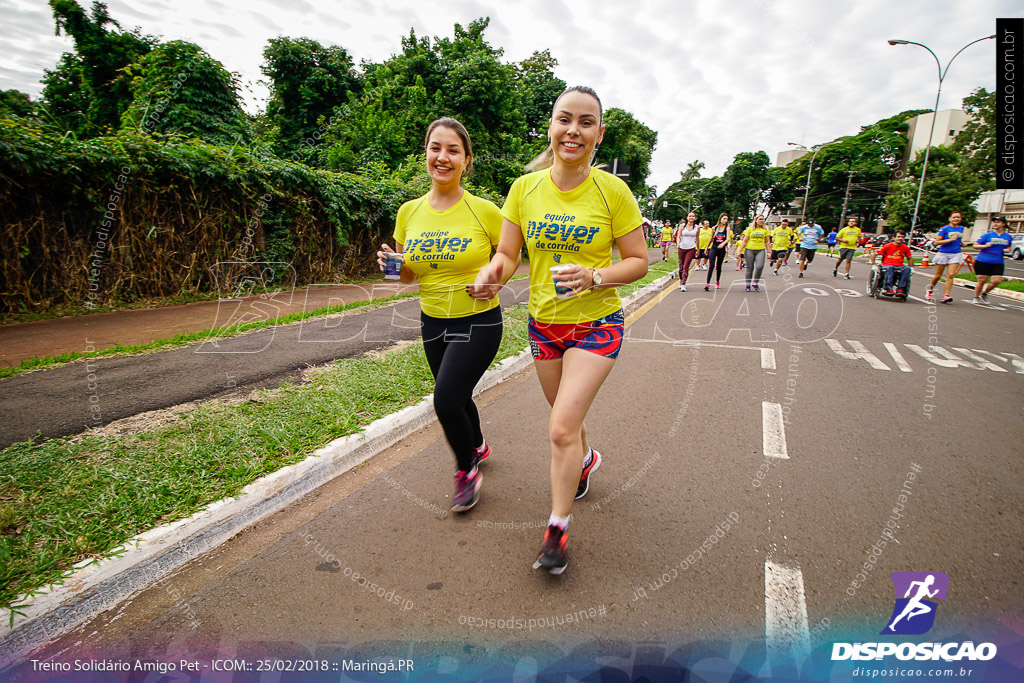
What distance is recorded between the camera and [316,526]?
262 cm

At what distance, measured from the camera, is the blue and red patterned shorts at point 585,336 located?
2.32m

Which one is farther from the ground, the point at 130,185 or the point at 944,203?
the point at 944,203

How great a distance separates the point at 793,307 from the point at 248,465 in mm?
10259

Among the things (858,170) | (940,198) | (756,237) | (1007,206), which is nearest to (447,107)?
(756,237)

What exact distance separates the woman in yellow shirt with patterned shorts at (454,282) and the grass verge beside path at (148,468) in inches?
42.8

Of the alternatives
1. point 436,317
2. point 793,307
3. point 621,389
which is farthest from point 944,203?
point 436,317

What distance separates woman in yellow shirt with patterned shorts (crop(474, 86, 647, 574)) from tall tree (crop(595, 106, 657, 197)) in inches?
1149

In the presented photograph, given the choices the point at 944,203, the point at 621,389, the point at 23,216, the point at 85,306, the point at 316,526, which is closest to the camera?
the point at 316,526

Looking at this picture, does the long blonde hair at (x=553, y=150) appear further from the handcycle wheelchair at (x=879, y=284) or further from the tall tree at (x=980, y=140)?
the tall tree at (x=980, y=140)

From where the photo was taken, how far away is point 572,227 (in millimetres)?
2254

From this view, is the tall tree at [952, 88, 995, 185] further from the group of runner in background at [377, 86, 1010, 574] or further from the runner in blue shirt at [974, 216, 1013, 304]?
Answer: the group of runner in background at [377, 86, 1010, 574]

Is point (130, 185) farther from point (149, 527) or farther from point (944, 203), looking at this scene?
point (944, 203)

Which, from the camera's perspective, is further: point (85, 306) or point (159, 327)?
point (85, 306)

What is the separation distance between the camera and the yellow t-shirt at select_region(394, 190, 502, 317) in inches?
106
